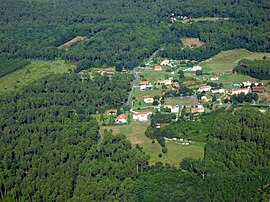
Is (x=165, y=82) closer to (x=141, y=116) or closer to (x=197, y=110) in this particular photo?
(x=197, y=110)

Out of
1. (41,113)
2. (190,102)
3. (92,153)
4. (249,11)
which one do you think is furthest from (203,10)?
(92,153)

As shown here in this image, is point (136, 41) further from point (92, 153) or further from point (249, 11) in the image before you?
point (92, 153)

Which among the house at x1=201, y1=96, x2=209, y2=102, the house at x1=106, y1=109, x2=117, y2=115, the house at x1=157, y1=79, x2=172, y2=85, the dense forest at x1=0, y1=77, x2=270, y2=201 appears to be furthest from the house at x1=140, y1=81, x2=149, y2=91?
the dense forest at x1=0, y1=77, x2=270, y2=201

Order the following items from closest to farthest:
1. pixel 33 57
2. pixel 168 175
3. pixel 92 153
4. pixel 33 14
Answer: pixel 168 175 → pixel 92 153 → pixel 33 57 → pixel 33 14

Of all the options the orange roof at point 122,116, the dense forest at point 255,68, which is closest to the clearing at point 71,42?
the dense forest at point 255,68

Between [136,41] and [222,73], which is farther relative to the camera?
[136,41]

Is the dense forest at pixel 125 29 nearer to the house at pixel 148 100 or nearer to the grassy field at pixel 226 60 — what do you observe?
the grassy field at pixel 226 60
